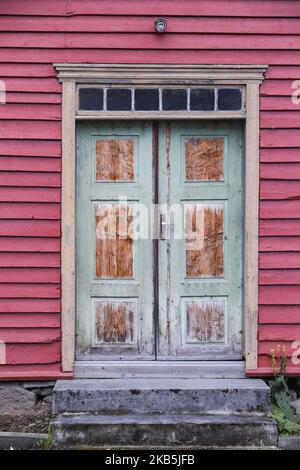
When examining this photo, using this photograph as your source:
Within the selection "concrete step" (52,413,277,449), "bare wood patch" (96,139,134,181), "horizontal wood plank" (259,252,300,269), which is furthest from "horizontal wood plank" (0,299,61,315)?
"horizontal wood plank" (259,252,300,269)

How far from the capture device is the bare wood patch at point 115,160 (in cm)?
614

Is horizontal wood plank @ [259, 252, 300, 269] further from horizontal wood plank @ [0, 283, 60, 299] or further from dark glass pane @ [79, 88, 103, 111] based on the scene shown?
dark glass pane @ [79, 88, 103, 111]

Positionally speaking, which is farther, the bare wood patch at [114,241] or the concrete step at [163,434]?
the bare wood patch at [114,241]

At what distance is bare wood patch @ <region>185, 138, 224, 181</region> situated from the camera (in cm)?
615

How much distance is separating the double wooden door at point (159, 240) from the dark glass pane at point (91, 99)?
→ 0.66 feet

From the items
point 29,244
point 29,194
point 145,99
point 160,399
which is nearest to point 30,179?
point 29,194

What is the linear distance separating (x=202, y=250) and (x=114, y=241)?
785 millimetres

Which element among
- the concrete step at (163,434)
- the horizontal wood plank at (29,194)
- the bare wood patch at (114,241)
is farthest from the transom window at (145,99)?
the concrete step at (163,434)

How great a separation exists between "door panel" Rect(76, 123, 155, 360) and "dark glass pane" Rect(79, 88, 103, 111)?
0.61 feet

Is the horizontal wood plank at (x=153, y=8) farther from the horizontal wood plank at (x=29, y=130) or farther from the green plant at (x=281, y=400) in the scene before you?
the green plant at (x=281, y=400)

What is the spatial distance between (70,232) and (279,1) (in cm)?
267

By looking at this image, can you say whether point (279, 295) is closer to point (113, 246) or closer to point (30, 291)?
point (113, 246)

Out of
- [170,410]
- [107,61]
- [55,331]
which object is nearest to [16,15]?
[107,61]

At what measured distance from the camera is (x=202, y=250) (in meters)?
6.18
